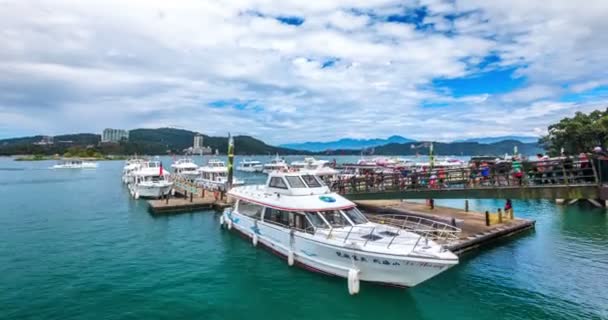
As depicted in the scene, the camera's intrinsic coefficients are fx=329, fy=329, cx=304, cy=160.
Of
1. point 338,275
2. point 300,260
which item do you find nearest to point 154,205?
point 300,260

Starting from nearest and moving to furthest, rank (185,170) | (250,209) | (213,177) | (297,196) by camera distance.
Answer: (297,196) < (250,209) < (213,177) < (185,170)

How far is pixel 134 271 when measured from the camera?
1639 centimetres

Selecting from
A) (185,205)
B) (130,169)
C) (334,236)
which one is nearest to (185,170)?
(130,169)

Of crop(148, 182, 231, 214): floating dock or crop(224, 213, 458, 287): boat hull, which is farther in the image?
crop(148, 182, 231, 214): floating dock

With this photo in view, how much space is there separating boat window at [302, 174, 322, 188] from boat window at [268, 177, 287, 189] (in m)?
1.23

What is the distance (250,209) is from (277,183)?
12.2 ft

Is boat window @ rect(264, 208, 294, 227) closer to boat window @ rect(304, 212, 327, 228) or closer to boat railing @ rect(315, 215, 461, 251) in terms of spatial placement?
boat window @ rect(304, 212, 327, 228)

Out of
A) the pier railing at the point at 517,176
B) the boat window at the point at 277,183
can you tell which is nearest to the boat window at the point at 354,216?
the boat window at the point at 277,183

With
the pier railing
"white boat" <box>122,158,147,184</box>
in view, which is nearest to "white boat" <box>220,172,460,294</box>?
the pier railing

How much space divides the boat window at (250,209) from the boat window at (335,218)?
525 cm

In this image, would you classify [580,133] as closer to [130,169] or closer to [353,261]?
[353,261]

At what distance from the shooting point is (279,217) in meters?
18.1

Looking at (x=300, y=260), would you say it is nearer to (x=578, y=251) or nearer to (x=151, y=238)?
(x=151, y=238)

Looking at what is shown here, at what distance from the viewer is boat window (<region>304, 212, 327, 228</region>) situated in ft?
51.5
